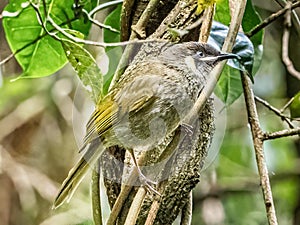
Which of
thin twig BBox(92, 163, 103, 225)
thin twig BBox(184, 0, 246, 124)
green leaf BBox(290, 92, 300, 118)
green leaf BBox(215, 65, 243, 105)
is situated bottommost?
thin twig BBox(92, 163, 103, 225)

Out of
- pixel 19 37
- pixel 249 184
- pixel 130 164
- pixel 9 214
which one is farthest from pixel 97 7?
pixel 9 214

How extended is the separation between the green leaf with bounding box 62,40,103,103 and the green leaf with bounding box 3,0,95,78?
251 mm

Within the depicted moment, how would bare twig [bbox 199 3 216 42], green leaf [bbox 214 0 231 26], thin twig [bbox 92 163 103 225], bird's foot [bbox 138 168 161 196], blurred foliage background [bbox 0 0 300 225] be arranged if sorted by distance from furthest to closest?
blurred foliage background [bbox 0 0 300 225], green leaf [bbox 214 0 231 26], thin twig [bbox 92 163 103 225], bare twig [bbox 199 3 216 42], bird's foot [bbox 138 168 161 196]

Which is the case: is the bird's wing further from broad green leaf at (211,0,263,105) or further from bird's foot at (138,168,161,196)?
broad green leaf at (211,0,263,105)

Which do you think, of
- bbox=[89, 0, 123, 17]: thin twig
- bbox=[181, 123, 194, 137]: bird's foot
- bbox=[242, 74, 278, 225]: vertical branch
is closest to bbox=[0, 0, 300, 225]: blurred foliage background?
bbox=[89, 0, 123, 17]: thin twig

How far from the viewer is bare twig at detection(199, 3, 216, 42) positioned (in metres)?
1.33

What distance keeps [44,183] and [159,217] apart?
5.90 feet

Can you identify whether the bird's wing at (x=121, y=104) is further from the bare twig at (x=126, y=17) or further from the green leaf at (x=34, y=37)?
the green leaf at (x=34, y=37)

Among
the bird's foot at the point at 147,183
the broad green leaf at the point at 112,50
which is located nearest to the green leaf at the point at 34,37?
the broad green leaf at the point at 112,50

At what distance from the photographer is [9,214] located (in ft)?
10.4

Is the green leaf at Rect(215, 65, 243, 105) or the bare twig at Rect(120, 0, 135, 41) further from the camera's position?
the green leaf at Rect(215, 65, 243, 105)

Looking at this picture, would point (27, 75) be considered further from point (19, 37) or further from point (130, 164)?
point (130, 164)

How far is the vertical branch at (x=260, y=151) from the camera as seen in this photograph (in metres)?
1.30

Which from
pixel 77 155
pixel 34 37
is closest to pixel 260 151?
pixel 34 37
